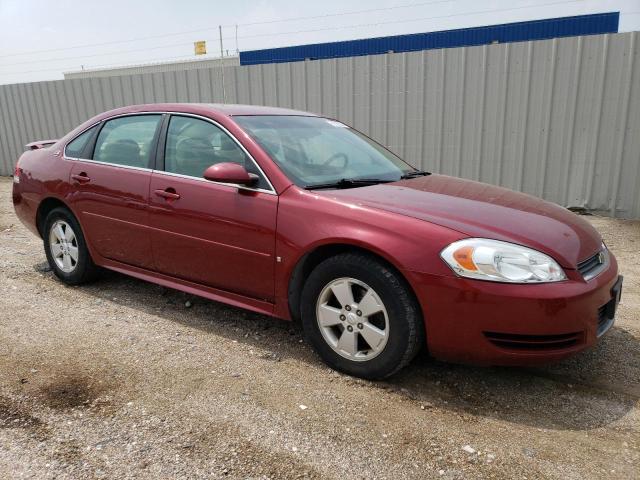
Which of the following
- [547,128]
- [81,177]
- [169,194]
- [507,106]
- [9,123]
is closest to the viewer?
[169,194]

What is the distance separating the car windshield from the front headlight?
0.97m

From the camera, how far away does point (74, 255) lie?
4.48 meters

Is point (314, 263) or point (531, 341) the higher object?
point (314, 263)

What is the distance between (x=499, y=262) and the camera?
253 cm

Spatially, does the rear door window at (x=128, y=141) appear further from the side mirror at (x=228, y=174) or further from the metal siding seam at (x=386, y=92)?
the metal siding seam at (x=386, y=92)

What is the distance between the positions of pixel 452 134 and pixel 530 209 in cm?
516

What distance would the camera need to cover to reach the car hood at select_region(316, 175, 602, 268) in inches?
105

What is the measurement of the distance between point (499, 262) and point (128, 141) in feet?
9.76

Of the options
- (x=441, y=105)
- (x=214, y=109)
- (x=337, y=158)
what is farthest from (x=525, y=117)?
(x=214, y=109)

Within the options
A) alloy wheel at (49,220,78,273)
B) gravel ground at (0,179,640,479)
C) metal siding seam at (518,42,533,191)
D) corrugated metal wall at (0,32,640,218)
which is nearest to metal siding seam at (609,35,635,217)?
corrugated metal wall at (0,32,640,218)

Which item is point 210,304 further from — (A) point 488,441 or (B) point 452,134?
(B) point 452,134

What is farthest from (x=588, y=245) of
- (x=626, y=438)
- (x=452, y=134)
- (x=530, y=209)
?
(x=452, y=134)

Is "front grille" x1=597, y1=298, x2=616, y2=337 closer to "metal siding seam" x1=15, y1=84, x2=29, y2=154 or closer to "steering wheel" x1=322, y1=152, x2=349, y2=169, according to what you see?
"steering wheel" x1=322, y1=152, x2=349, y2=169

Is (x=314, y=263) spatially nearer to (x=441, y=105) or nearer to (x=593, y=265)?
(x=593, y=265)
